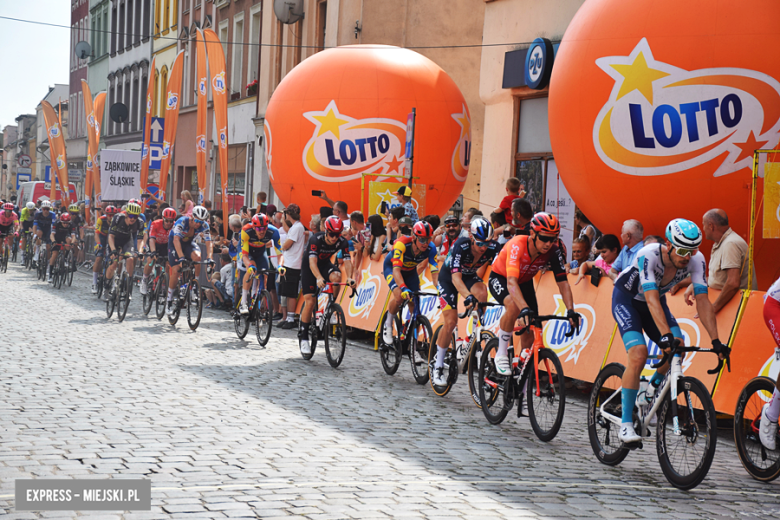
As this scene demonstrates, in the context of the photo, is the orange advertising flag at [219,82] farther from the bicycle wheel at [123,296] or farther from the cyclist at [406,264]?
the cyclist at [406,264]

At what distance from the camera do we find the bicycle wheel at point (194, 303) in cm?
1423

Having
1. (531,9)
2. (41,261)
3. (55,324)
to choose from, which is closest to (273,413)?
(55,324)

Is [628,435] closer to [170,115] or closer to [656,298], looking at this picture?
[656,298]

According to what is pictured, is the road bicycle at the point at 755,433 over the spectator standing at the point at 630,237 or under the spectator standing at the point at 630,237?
under

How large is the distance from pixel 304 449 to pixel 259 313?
6.50 m

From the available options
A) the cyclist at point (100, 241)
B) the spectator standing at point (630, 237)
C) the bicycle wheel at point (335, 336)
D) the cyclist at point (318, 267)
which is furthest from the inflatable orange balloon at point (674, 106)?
the cyclist at point (100, 241)

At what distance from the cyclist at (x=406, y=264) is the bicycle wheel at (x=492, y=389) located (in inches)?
71.8

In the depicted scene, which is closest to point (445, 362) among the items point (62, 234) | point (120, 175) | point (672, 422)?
point (672, 422)

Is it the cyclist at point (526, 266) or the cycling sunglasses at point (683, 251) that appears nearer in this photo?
the cycling sunglasses at point (683, 251)

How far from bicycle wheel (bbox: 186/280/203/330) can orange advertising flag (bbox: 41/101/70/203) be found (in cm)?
2336

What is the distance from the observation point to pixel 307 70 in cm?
1800

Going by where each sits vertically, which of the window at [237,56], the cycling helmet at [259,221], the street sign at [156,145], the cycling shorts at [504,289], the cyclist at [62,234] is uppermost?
the window at [237,56]

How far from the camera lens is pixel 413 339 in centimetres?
1023

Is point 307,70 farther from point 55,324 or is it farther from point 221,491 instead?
point 221,491
